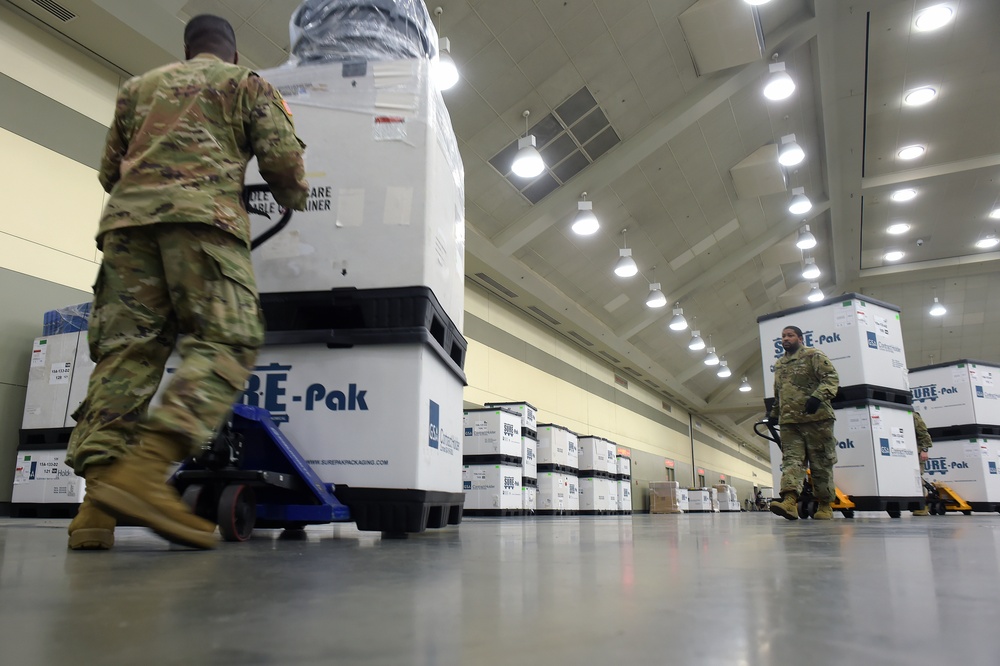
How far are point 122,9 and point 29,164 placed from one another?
170 cm

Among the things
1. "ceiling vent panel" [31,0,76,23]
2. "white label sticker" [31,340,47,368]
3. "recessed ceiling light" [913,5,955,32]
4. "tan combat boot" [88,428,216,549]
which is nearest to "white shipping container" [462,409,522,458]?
"white label sticker" [31,340,47,368]

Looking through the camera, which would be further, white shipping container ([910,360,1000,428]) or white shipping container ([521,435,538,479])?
white shipping container ([521,435,538,479])

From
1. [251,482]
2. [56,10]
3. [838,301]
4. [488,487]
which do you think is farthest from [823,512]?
[56,10]

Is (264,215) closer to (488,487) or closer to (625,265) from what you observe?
(488,487)

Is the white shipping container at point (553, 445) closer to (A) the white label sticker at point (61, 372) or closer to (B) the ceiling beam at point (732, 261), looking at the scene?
(B) the ceiling beam at point (732, 261)

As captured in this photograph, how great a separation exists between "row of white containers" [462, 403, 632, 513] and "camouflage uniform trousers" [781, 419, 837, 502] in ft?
13.9

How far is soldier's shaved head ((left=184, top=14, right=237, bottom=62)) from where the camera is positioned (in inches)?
87.9

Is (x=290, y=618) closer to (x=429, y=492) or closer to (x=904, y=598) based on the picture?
(x=904, y=598)

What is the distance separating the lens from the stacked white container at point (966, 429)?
9422 millimetres

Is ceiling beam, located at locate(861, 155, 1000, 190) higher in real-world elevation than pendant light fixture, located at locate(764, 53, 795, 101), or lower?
higher

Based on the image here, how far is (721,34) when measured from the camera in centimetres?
863

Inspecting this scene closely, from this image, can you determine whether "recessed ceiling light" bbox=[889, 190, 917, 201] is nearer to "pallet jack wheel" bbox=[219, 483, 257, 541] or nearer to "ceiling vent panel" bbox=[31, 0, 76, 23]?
"ceiling vent panel" bbox=[31, 0, 76, 23]

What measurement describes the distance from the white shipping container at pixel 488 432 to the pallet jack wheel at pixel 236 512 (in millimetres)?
7102

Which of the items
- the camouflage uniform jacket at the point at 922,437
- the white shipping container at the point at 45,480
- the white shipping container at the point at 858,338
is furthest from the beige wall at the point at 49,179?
the camouflage uniform jacket at the point at 922,437
